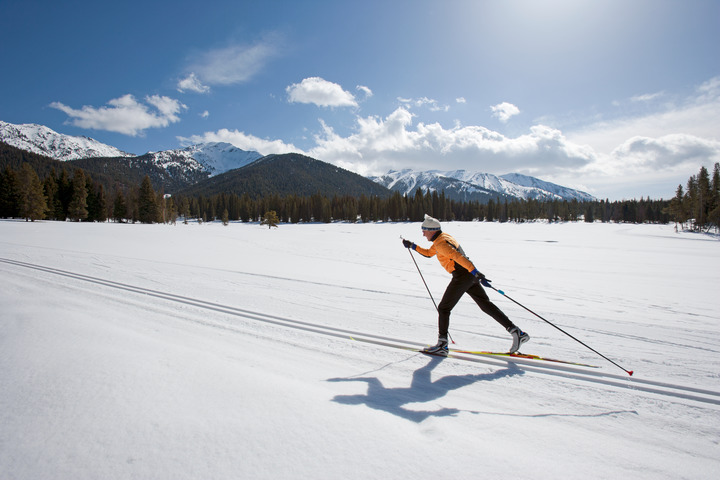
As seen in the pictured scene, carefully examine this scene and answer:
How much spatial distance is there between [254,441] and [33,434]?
1.73 meters

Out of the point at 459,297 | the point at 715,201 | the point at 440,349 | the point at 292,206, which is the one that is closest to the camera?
the point at 440,349

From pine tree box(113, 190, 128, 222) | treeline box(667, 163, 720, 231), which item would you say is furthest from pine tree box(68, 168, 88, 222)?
treeline box(667, 163, 720, 231)

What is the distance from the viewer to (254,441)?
255 centimetres

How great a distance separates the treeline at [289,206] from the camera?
50.3 metres

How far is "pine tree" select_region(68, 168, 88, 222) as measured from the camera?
51656mm

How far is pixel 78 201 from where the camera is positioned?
51781mm

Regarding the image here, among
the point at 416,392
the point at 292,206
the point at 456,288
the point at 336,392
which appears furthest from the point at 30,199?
the point at 292,206

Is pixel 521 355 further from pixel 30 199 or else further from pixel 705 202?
pixel 705 202

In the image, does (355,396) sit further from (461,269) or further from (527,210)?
(527,210)

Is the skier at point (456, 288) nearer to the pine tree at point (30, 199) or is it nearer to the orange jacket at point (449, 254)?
the orange jacket at point (449, 254)

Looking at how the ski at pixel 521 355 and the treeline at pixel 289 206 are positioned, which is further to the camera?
the treeline at pixel 289 206

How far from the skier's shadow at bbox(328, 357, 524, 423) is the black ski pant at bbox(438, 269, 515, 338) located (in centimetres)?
74

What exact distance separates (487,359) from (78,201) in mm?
68784

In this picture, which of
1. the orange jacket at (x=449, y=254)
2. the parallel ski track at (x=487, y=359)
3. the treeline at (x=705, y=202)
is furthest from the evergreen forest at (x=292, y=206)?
the orange jacket at (x=449, y=254)
